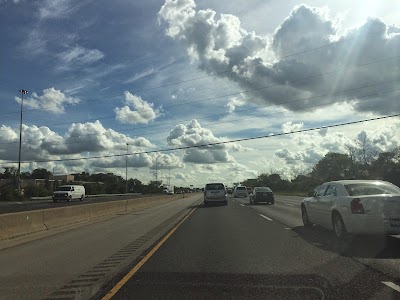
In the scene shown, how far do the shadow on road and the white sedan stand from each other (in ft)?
1.12

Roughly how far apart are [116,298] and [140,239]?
23.1 feet

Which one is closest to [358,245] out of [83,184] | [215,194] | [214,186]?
[215,194]

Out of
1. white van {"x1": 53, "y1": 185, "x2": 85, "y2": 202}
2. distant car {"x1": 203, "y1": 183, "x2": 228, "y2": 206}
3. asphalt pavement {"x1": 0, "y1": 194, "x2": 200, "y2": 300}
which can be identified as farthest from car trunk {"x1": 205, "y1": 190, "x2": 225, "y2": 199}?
asphalt pavement {"x1": 0, "y1": 194, "x2": 200, "y2": 300}

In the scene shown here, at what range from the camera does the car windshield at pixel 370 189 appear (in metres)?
11.5

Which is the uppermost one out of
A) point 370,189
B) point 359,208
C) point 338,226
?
point 370,189

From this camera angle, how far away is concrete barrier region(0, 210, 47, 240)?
1211cm

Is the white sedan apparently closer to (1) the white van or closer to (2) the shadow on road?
(2) the shadow on road

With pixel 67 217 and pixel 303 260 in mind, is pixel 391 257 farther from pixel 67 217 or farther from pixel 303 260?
pixel 67 217

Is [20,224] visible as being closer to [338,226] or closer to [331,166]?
[338,226]

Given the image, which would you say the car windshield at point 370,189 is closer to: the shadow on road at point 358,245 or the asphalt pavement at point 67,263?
the shadow on road at point 358,245

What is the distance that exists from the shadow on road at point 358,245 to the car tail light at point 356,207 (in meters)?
0.87

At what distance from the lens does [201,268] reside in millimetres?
8336

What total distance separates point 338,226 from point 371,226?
146 cm

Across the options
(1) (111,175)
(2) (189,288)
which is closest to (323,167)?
(1) (111,175)
